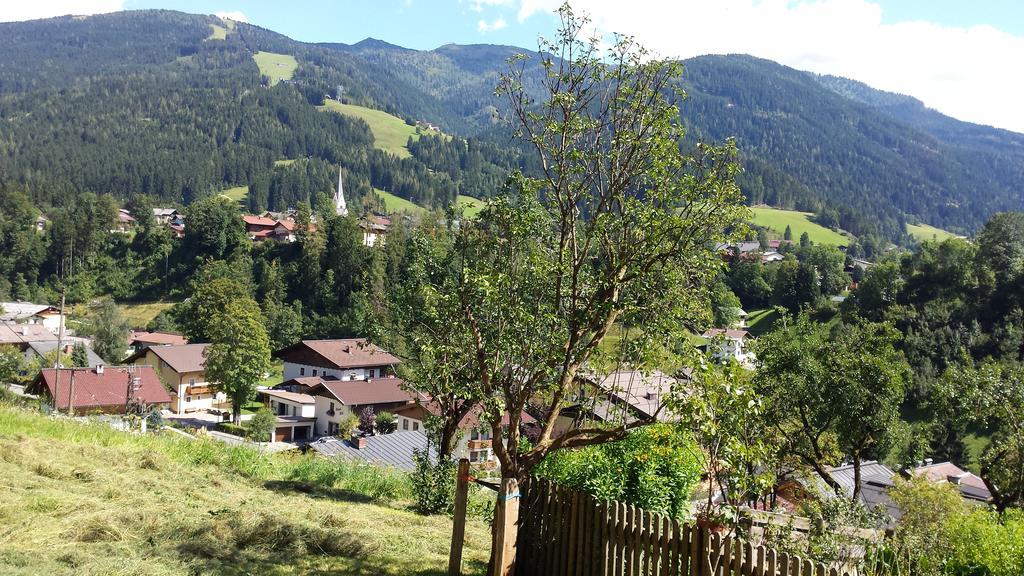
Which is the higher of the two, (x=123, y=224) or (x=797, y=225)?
(x=797, y=225)

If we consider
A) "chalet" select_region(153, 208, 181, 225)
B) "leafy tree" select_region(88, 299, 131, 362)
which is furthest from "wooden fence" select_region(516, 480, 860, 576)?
"chalet" select_region(153, 208, 181, 225)

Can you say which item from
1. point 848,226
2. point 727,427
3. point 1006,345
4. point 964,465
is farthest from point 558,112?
point 848,226

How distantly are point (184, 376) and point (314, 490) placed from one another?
49.2 m

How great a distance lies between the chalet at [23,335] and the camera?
60.1 m

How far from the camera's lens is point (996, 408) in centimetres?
1641

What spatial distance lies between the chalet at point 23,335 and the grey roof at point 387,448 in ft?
155

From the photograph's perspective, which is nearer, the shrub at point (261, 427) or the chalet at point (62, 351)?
the shrub at point (261, 427)

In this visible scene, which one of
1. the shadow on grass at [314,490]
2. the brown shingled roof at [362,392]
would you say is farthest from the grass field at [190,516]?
the brown shingled roof at [362,392]

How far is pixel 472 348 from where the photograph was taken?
704cm

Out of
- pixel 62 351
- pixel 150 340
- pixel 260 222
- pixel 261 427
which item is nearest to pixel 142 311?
pixel 150 340

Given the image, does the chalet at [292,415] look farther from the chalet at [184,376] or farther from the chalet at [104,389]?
the chalet at [104,389]

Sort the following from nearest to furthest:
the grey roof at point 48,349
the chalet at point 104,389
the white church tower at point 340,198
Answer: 1. the chalet at point 104,389
2. the grey roof at point 48,349
3. the white church tower at point 340,198

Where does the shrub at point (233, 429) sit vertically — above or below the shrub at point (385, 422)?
below

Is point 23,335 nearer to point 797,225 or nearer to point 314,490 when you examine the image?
point 314,490
